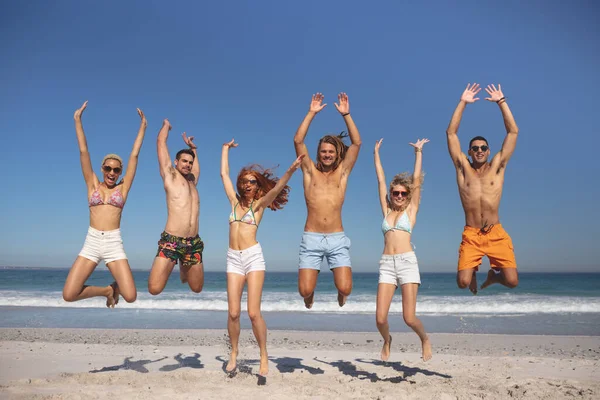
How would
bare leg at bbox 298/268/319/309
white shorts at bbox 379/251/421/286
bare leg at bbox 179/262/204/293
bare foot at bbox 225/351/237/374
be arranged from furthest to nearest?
bare leg at bbox 179/262/204/293 < bare leg at bbox 298/268/319/309 < bare foot at bbox 225/351/237/374 < white shorts at bbox 379/251/421/286

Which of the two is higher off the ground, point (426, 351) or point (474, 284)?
point (474, 284)

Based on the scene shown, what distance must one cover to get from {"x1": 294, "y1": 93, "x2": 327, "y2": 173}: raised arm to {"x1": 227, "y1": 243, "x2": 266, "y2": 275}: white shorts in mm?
1524

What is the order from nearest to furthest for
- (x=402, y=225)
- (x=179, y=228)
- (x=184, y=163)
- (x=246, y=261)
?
(x=246, y=261) < (x=402, y=225) < (x=179, y=228) < (x=184, y=163)

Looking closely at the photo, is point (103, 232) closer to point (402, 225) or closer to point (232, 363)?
point (232, 363)

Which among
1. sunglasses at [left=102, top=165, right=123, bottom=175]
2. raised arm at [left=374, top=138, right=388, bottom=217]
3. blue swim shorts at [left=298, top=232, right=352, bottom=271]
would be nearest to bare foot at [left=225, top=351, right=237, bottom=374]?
blue swim shorts at [left=298, top=232, right=352, bottom=271]

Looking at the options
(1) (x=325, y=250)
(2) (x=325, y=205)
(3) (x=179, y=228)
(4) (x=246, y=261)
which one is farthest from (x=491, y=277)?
(3) (x=179, y=228)

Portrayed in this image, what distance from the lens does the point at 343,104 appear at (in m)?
7.74

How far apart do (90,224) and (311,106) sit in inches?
154

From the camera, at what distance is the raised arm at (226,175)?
7.25m

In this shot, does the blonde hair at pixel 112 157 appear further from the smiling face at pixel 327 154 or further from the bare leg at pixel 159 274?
the smiling face at pixel 327 154

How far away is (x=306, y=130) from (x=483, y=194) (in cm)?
291

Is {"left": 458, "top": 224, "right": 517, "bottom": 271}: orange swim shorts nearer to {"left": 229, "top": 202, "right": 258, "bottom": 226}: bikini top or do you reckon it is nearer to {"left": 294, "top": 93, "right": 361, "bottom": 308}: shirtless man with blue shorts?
{"left": 294, "top": 93, "right": 361, "bottom": 308}: shirtless man with blue shorts

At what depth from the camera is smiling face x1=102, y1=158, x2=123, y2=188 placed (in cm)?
764

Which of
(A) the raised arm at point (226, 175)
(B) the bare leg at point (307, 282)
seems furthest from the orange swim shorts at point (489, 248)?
(A) the raised arm at point (226, 175)
